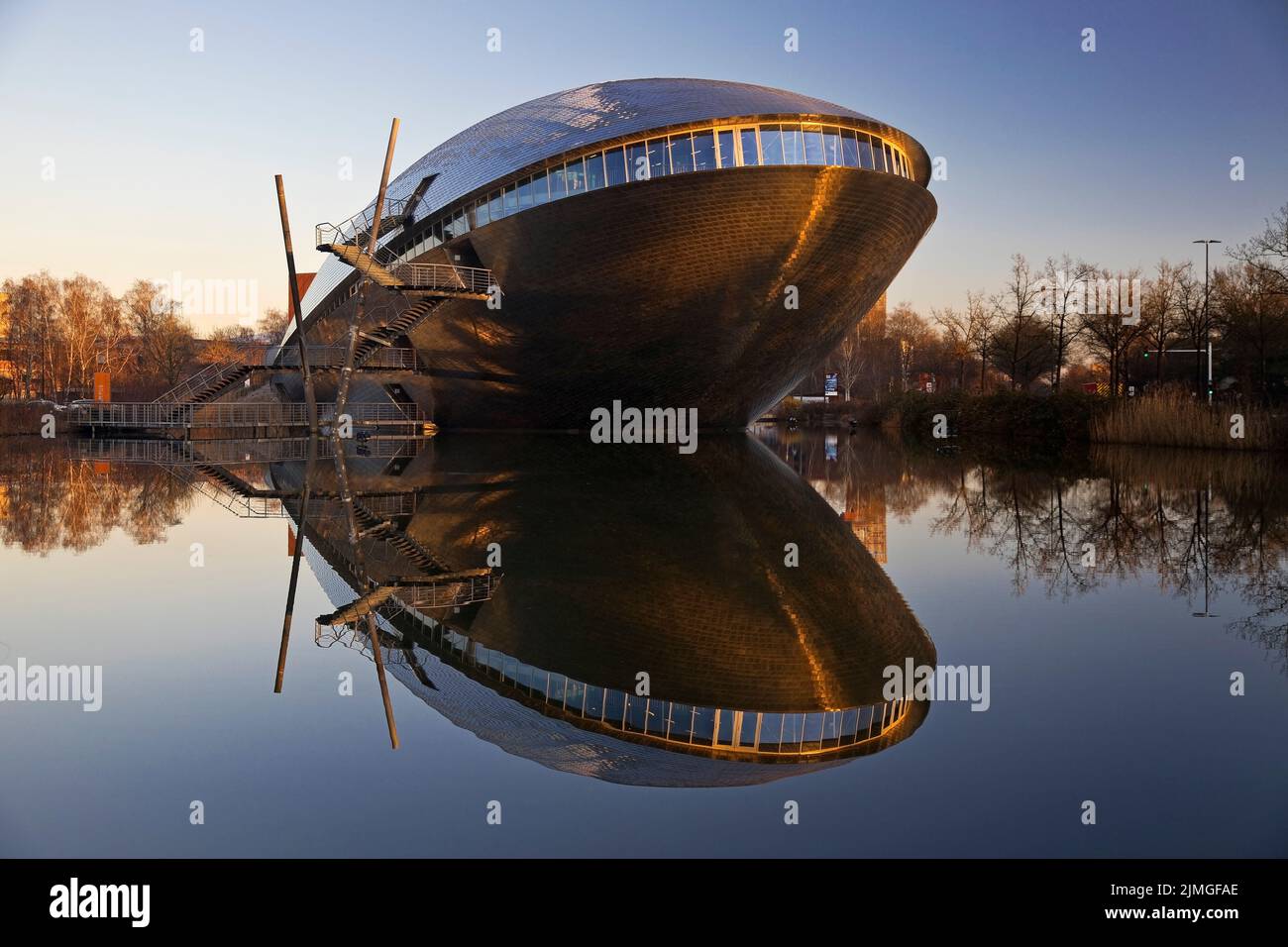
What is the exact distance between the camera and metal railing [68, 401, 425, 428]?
40.5m

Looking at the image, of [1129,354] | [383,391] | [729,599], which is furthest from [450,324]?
[1129,354]

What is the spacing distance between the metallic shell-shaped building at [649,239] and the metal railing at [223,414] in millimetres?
5041

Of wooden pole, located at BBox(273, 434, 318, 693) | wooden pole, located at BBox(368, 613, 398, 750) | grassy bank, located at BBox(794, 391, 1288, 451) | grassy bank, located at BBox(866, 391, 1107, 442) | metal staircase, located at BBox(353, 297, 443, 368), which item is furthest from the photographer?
grassy bank, located at BBox(866, 391, 1107, 442)

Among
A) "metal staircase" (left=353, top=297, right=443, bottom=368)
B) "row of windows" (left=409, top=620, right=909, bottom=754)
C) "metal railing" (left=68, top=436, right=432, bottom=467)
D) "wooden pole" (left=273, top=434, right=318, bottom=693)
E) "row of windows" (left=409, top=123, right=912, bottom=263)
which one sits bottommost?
"row of windows" (left=409, top=620, right=909, bottom=754)

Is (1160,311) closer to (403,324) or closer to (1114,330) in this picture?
(1114,330)

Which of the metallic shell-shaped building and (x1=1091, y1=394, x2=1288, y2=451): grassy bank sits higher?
the metallic shell-shaped building

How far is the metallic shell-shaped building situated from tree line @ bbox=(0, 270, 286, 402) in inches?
1725

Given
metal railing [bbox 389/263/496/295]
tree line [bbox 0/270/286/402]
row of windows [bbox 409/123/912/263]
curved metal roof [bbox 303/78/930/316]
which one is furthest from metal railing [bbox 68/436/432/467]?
tree line [bbox 0/270/286/402]

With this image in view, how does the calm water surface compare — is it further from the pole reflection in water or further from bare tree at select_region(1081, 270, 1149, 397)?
bare tree at select_region(1081, 270, 1149, 397)

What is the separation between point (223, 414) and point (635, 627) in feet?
134

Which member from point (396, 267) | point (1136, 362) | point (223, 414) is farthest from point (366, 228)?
point (1136, 362)

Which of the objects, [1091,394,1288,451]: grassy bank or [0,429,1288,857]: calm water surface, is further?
[1091,394,1288,451]: grassy bank

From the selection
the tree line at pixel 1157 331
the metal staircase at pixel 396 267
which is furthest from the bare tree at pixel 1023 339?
the metal staircase at pixel 396 267

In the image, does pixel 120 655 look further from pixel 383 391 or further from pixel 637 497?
pixel 383 391
